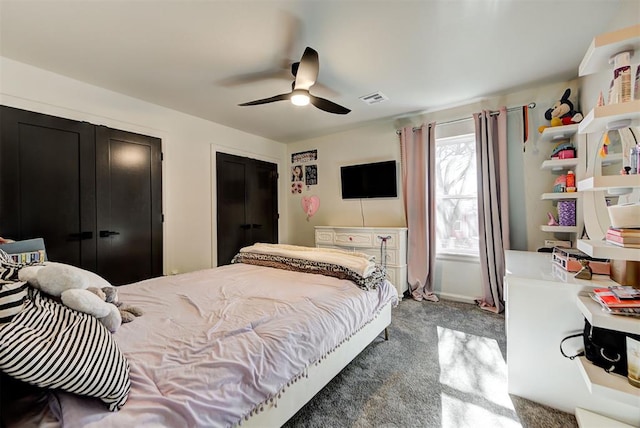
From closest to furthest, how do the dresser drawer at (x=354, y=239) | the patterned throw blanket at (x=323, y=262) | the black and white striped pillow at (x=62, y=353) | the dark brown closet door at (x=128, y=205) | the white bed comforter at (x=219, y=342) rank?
the black and white striped pillow at (x=62, y=353)
the white bed comforter at (x=219, y=342)
the patterned throw blanket at (x=323, y=262)
the dark brown closet door at (x=128, y=205)
the dresser drawer at (x=354, y=239)

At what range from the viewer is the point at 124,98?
2838 mm

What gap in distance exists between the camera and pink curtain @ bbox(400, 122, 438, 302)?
3342mm

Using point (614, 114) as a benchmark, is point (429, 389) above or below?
below

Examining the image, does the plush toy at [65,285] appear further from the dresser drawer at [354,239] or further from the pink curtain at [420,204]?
the pink curtain at [420,204]

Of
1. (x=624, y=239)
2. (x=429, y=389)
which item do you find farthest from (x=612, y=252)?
(x=429, y=389)

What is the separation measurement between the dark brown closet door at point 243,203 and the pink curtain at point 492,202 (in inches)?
124

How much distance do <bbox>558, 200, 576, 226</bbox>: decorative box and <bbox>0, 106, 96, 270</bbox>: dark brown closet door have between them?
14.8ft

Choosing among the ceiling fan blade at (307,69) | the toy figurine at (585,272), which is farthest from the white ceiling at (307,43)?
the toy figurine at (585,272)

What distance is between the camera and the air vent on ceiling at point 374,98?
2920 millimetres

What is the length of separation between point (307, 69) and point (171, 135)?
219 cm

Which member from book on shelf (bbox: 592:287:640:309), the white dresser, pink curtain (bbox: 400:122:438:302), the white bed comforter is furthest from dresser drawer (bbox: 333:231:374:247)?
book on shelf (bbox: 592:287:640:309)

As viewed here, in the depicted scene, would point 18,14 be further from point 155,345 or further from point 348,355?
point 348,355

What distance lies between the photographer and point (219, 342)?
111 cm

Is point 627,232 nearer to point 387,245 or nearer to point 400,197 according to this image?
point 387,245
